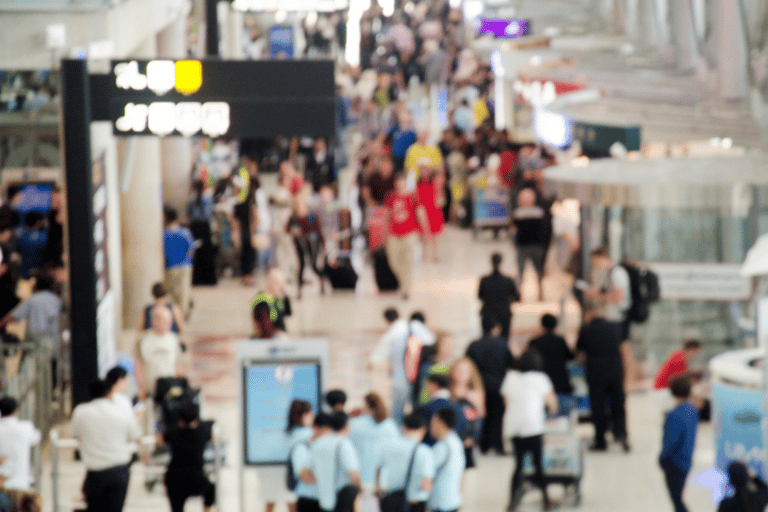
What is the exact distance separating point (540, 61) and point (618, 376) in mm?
12837

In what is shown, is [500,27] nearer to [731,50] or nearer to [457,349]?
[731,50]

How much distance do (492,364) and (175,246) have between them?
6443mm

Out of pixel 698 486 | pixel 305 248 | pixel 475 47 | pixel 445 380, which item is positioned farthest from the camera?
pixel 475 47

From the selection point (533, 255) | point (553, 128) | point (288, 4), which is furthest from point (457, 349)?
point (288, 4)

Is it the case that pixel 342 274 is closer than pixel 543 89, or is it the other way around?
pixel 342 274

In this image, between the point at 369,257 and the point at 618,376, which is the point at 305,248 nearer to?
the point at 369,257

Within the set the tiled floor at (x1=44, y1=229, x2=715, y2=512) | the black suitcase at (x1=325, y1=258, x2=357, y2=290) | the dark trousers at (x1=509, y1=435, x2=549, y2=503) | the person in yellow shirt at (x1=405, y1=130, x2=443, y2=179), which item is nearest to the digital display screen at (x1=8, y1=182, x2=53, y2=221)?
the tiled floor at (x1=44, y1=229, x2=715, y2=512)

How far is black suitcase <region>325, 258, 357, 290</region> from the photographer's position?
2177 cm

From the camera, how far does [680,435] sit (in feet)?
37.3

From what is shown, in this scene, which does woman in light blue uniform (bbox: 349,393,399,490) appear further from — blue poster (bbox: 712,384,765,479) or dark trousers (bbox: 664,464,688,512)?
blue poster (bbox: 712,384,765,479)

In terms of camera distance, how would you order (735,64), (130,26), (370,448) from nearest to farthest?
1. (370,448)
2. (130,26)
3. (735,64)

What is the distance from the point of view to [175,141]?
2420 cm

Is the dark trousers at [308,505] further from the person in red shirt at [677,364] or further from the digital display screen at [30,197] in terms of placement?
the digital display screen at [30,197]

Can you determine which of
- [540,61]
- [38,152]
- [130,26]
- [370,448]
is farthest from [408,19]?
[370,448]
